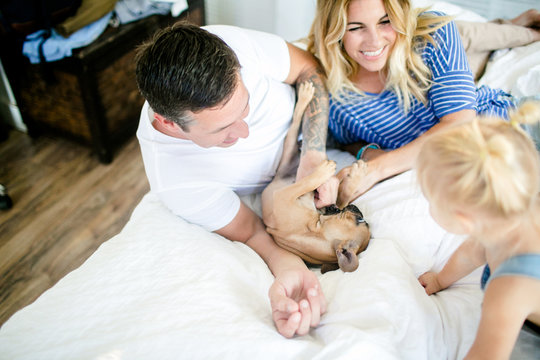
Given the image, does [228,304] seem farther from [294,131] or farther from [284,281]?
[294,131]

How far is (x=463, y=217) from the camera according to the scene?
80cm

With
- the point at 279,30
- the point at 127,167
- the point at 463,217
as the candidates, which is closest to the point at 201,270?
the point at 463,217

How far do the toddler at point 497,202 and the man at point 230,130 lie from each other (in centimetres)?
41

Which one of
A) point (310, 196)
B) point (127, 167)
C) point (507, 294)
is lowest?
point (127, 167)

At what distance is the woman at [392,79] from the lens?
130cm

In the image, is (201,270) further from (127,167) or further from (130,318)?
(127,167)

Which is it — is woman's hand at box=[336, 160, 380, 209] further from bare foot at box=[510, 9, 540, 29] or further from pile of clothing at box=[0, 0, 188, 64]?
pile of clothing at box=[0, 0, 188, 64]

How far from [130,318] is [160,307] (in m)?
0.08

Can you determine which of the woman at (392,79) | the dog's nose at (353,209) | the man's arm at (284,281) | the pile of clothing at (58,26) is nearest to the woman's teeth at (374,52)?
the woman at (392,79)

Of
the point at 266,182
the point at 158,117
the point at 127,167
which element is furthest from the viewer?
the point at 127,167

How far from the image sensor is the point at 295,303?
1.03 metres

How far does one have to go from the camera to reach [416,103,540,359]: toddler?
726mm

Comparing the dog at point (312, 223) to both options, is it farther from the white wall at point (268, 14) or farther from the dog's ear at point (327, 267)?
the white wall at point (268, 14)

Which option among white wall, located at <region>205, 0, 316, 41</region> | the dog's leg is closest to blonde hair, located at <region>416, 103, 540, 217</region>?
the dog's leg
